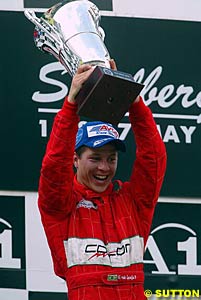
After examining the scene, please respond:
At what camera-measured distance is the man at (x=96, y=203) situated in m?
2.97

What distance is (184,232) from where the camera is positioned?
→ 15.0ft

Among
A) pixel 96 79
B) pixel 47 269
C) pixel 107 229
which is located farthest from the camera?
pixel 47 269

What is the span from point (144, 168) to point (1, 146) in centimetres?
143

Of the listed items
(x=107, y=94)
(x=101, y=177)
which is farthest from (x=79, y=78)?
(x=101, y=177)

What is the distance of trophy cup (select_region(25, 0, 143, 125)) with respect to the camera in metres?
2.86

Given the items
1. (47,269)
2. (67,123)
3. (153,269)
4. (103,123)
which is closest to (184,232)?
(153,269)

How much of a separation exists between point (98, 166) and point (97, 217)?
15 centimetres

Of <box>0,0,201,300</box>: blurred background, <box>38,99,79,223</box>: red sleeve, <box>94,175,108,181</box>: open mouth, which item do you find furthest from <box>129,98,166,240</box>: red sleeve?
<box>0,0,201,300</box>: blurred background

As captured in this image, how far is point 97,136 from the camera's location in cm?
312

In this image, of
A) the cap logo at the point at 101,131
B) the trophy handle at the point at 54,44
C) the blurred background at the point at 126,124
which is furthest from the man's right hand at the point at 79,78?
the blurred background at the point at 126,124

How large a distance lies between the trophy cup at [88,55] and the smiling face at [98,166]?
17 centimetres

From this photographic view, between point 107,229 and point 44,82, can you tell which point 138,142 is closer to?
point 107,229

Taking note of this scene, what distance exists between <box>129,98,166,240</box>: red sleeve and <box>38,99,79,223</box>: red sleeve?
216 mm

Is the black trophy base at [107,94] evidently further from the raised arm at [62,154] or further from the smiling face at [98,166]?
the smiling face at [98,166]
